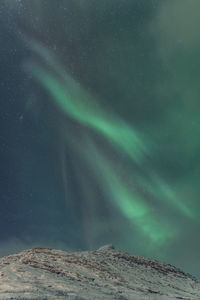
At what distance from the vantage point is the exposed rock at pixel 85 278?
33.6 meters

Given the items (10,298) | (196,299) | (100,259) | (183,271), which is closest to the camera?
(10,298)

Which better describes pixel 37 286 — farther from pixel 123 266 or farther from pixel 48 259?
pixel 123 266

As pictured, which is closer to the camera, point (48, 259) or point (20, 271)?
point (20, 271)

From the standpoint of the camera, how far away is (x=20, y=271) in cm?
4044

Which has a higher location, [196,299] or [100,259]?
[100,259]

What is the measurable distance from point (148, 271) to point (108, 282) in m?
24.8

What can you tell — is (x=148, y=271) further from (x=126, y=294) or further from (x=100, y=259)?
(x=126, y=294)

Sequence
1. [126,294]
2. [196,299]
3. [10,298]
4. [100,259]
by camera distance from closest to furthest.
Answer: [10,298]
[126,294]
[196,299]
[100,259]

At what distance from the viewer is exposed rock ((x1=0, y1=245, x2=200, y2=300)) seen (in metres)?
33.6

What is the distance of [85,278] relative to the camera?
147 ft

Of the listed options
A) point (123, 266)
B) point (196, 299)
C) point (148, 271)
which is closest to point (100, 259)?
point (123, 266)

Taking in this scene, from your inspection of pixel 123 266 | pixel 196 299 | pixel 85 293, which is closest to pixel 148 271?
pixel 123 266

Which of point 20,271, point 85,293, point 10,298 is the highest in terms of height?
point 20,271

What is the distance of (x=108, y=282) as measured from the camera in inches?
1800
